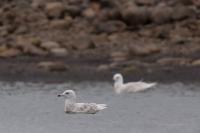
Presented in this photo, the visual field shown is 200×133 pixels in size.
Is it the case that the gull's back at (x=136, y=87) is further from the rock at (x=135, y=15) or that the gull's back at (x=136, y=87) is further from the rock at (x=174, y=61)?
the rock at (x=135, y=15)

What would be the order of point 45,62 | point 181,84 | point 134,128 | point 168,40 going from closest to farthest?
1. point 134,128
2. point 181,84
3. point 45,62
4. point 168,40

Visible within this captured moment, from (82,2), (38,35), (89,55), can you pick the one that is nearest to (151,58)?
(89,55)

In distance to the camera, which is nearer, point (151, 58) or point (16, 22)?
point (151, 58)

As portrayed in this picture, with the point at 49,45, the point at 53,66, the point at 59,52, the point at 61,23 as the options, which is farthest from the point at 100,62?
the point at 61,23

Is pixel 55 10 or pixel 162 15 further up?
pixel 55 10

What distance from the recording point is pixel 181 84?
1241 inches

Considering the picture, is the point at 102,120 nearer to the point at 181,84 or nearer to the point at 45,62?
the point at 181,84

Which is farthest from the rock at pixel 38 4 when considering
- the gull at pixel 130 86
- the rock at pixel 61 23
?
the gull at pixel 130 86

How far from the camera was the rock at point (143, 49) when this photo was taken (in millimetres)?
35094

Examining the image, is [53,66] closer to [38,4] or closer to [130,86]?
[130,86]

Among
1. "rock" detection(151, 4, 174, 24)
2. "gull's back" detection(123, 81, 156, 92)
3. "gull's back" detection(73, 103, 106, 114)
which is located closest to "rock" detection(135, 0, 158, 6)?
"rock" detection(151, 4, 174, 24)

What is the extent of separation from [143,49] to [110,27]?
290cm

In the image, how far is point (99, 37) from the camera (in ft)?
123

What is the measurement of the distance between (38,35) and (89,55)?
118 inches
